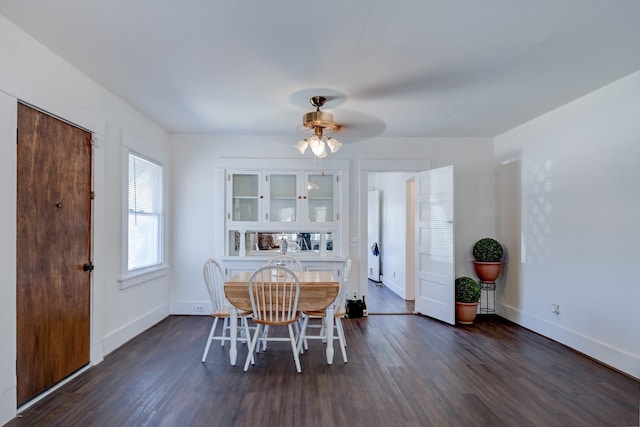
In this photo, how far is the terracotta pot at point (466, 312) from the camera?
13.5ft

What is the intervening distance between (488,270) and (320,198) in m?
2.28

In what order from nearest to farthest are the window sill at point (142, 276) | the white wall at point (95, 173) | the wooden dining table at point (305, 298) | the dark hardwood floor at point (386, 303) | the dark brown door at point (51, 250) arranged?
1. the white wall at point (95, 173)
2. the dark brown door at point (51, 250)
3. the wooden dining table at point (305, 298)
4. the window sill at point (142, 276)
5. the dark hardwood floor at point (386, 303)

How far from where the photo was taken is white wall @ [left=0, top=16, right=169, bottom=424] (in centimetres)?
204

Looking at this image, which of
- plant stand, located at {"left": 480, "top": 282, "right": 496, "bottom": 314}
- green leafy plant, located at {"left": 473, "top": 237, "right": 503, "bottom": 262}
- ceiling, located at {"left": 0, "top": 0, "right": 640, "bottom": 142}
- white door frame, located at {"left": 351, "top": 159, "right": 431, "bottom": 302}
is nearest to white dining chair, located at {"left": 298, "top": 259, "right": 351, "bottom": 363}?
white door frame, located at {"left": 351, "top": 159, "right": 431, "bottom": 302}

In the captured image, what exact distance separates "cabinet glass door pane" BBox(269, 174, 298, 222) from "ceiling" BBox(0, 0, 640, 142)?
1199 mm

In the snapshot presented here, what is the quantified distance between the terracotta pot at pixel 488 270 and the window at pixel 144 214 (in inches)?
155

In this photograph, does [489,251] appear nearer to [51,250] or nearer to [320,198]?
[320,198]

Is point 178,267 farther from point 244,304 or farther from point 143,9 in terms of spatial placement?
point 143,9

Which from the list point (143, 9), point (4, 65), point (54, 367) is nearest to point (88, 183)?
point (4, 65)

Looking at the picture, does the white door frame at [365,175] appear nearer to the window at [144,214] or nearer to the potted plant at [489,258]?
the potted plant at [489,258]

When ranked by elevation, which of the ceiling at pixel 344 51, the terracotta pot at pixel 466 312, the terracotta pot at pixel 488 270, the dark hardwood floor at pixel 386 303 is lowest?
the dark hardwood floor at pixel 386 303

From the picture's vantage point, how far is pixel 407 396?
7.88 feet

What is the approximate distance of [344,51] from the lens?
234 cm

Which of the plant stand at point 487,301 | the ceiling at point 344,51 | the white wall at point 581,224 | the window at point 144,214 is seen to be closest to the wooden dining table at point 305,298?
the window at point 144,214
